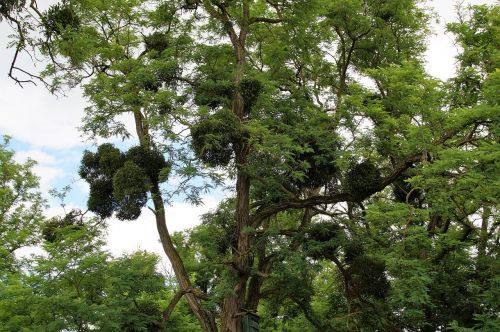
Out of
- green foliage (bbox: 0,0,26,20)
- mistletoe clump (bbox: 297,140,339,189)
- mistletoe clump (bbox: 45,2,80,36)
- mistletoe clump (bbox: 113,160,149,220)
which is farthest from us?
mistletoe clump (bbox: 297,140,339,189)

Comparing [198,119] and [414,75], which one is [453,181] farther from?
[198,119]

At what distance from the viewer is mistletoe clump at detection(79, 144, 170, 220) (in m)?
12.5

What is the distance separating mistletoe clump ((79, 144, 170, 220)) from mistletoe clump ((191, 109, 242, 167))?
110 cm

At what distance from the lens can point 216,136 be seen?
12.0 meters

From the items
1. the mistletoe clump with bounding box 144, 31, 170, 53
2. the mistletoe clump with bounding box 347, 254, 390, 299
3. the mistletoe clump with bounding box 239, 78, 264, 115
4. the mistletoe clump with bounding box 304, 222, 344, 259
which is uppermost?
the mistletoe clump with bounding box 144, 31, 170, 53

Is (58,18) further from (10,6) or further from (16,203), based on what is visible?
(16,203)

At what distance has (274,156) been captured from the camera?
12.8 metres

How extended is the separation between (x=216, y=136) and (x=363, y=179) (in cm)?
325

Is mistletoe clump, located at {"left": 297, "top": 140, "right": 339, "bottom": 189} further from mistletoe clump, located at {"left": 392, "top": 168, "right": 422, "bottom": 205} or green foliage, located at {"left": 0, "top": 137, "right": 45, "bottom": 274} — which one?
green foliage, located at {"left": 0, "top": 137, "right": 45, "bottom": 274}

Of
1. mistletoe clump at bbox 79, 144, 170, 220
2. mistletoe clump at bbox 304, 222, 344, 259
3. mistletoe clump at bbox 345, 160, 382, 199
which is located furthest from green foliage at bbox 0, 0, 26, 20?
mistletoe clump at bbox 304, 222, 344, 259

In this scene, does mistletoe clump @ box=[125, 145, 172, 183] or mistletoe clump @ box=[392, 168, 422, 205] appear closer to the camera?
mistletoe clump @ box=[125, 145, 172, 183]

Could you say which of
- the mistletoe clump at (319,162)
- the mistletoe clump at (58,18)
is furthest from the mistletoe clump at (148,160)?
the mistletoe clump at (58,18)

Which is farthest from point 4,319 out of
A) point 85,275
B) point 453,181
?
point 453,181

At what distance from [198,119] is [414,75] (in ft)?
16.6
